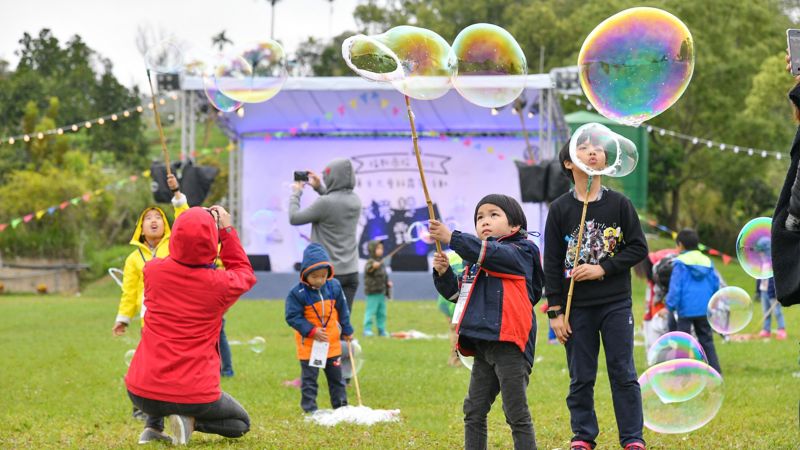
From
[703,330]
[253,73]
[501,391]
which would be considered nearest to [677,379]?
[501,391]

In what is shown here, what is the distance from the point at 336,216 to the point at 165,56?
227 centimetres

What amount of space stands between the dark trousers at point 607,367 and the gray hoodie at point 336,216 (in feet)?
8.57

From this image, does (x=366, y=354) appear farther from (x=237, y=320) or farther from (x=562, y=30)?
(x=562, y=30)

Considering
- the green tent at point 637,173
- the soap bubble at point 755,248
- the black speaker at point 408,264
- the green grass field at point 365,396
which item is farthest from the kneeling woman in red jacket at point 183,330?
the green tent at point 637,173

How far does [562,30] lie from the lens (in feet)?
109

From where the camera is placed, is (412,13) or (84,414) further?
(412,13)

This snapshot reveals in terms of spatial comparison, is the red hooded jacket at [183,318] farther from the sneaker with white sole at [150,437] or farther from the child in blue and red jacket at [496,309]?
the child in blue and red jacket at [496,309]

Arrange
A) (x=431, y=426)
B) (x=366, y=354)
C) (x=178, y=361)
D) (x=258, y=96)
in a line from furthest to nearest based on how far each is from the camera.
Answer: (x=366, y=354) < (x=258, y=96) < (x=431, y=426) < (x=178, y=361)

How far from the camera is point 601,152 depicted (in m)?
3.90

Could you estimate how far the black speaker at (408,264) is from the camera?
17.3m

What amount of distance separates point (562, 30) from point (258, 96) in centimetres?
2864

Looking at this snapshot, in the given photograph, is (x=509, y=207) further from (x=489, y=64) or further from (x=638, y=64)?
(x=638, y=64)

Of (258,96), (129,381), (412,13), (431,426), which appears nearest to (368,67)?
(129,381)

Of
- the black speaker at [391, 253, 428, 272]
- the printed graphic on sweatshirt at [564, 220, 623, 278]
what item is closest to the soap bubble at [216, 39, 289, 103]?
the printed graphic on sweatshirt at [564, 220, 623, 278]
